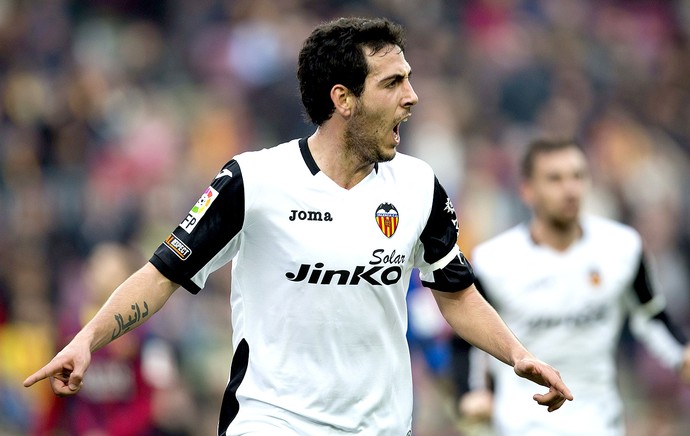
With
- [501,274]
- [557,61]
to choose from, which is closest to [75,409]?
[501,274]

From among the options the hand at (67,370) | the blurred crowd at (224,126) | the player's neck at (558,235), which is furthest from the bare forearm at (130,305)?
the blurred crowd at (224,126)

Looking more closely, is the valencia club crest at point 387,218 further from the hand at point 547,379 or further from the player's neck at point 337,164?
the hand at point 547,379

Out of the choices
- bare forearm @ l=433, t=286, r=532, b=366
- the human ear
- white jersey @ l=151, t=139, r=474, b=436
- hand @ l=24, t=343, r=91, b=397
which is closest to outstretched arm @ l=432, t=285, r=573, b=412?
bare forearm @ l=433, t=286, r=532, b=366

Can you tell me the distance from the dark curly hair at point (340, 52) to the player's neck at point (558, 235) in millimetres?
2644

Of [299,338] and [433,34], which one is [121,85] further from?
[299,338]

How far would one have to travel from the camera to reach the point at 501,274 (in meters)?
8.02

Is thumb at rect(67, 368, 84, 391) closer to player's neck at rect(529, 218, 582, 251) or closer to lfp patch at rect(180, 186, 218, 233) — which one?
lfp patch at rect(180, 186, 218, 233)

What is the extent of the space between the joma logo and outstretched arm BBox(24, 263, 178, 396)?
55 cm

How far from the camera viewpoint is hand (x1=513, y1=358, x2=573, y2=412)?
5.33 meters

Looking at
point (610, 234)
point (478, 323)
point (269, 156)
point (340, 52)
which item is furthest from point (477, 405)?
point (340, 52)

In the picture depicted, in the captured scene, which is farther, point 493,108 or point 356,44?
point 493,108

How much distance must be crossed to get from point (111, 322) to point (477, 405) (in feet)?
10.1

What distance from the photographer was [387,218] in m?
5.71

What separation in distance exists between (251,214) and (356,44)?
0.83 meters
